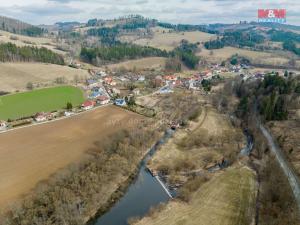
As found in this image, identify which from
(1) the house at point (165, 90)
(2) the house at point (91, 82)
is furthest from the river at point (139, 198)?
(2) the house at point (91, 82)

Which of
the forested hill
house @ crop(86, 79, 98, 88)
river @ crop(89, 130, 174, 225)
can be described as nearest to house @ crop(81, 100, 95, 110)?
house @ crop(86, 79, 98, 88)

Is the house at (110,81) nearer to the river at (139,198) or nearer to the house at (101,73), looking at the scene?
the house at (101,73)

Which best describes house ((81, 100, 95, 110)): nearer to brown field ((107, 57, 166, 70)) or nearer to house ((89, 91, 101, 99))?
house ((89, 91, 101, 99))

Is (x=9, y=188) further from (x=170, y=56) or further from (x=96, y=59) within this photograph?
(x=170, y=56)

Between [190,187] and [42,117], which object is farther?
[42,117]

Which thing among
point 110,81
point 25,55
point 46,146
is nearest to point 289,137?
point 46,146

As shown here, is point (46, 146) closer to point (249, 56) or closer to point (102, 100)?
point (102, 100)
